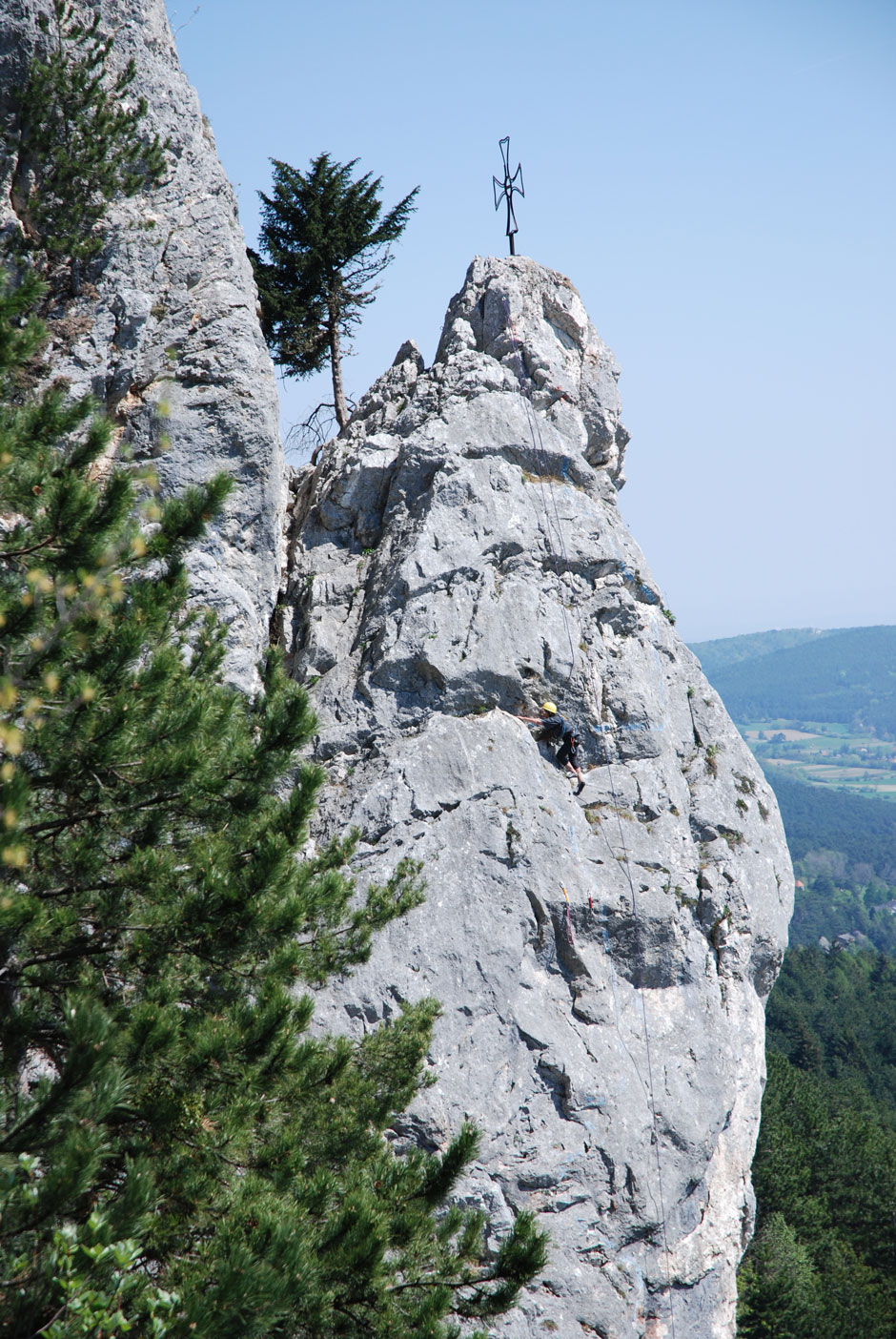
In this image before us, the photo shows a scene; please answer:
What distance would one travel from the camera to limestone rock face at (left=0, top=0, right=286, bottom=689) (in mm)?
15352

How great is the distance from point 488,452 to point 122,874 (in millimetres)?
12081

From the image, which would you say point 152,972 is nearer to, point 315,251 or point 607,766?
point 607,766

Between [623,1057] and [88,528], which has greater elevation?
[88,528]

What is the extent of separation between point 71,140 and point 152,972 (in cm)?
1490

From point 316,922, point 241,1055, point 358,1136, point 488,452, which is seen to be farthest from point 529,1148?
point 488,452

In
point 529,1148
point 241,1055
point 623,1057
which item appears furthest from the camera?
point 623,1057

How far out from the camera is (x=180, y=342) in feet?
54.5

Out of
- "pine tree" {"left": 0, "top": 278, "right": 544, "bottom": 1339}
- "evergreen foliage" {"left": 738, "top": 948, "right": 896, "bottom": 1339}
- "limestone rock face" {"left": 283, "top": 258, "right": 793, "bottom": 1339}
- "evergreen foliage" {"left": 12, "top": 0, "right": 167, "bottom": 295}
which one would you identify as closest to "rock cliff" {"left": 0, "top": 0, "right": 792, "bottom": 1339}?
"limestone rock face" {"left": 283, "top": 258, "right": 793, "bottom": 1339}

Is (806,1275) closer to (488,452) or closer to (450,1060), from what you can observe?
(450,1060)

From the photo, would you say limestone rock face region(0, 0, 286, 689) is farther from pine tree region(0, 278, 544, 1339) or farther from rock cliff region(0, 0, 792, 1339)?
pine tree region(0, 278, 544, 1339)

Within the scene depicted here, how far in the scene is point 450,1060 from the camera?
12180mm

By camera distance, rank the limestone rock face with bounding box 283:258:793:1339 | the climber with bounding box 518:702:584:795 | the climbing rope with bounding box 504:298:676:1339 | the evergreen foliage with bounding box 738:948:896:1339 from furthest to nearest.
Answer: the evergreen foliage with bounding box 738:948:896:1339, the climber with bounding box 518:702:584:795, the climbing rope with bounding box 504:298:676:1339, the limestone rock face with bounding box 283:258:793:1339

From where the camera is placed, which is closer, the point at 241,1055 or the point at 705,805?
the point at 241,1055

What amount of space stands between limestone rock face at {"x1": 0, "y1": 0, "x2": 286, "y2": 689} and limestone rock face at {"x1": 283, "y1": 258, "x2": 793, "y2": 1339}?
4.79 ft
